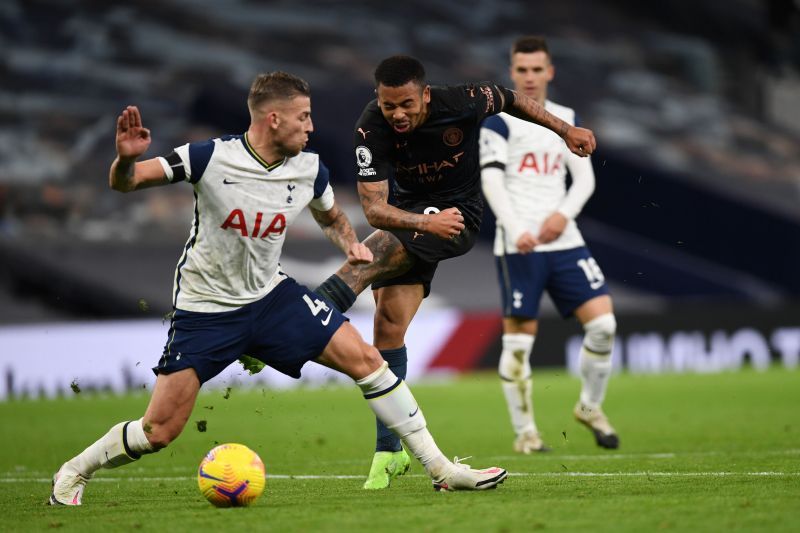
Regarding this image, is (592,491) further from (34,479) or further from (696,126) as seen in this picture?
(696,126)

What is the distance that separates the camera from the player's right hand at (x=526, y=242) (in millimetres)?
8656

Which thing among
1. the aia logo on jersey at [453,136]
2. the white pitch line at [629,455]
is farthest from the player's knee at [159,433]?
the white pitch line at [629,455]

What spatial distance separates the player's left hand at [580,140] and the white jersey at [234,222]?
1.41 m

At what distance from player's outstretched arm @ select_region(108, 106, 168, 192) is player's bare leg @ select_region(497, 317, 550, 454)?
12.9 feet

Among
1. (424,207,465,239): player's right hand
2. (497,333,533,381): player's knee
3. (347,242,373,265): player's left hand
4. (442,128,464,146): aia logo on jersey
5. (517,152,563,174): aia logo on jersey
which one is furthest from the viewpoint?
(517,152,563,174): aia logo on jersey

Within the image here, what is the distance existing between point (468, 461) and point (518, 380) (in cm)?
116

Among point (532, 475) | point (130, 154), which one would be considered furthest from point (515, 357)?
point (130, 154)

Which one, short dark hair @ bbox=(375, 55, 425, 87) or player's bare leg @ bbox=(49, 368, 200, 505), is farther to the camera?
short dark hair @ bbox=(375, 55, 425, 87)

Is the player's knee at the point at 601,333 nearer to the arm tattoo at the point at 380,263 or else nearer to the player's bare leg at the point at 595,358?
the player's bare leg at the point at 595,358

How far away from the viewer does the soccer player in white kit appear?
5793mm

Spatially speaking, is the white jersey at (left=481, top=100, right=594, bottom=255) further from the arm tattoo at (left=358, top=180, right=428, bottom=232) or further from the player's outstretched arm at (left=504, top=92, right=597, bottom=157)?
the arm tattoo at (left=358, top=180, right=428, bottom=232)

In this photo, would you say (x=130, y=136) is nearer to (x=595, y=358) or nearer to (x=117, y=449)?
(x=117, y=449)

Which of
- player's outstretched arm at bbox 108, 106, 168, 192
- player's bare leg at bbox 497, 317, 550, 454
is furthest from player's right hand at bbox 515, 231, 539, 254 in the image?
player's outstretched arm at bbox 108, 106, 168, 192

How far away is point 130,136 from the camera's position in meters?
5.32
